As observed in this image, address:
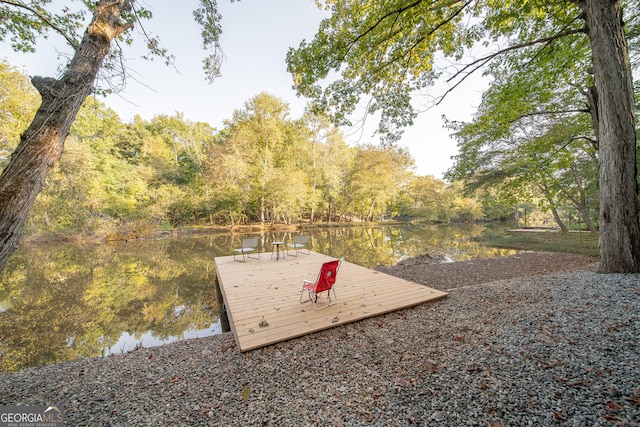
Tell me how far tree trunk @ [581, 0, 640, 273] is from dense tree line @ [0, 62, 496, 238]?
19.3 metres

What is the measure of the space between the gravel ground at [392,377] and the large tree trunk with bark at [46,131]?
1608 mm

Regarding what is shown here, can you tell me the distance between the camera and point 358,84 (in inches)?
213

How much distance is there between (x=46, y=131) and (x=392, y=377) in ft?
13.3

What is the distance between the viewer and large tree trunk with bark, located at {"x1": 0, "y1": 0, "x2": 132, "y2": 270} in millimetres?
1907

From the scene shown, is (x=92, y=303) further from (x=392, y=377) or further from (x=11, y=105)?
(x=11, y=105)

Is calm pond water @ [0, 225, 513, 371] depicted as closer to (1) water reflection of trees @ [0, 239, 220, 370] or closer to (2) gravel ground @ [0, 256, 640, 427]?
(1) water reflection of trees @ [0, 239, 220, 370]

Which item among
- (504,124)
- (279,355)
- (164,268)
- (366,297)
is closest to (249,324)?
(279,355)

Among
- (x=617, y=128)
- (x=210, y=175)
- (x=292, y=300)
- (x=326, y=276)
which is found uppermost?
(x=210, y=175)

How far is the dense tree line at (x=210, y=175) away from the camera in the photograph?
43.7 ft

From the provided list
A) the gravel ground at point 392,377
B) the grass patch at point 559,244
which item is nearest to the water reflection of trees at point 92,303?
the gravel ground at point 392,377

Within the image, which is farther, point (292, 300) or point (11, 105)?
point (11, 105)

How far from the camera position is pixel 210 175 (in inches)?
824

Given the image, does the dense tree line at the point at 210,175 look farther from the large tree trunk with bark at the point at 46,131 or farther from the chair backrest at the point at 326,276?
the chair backrest at the point at 326,276

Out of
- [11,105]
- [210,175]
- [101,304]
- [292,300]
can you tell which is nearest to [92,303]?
[101,304]
